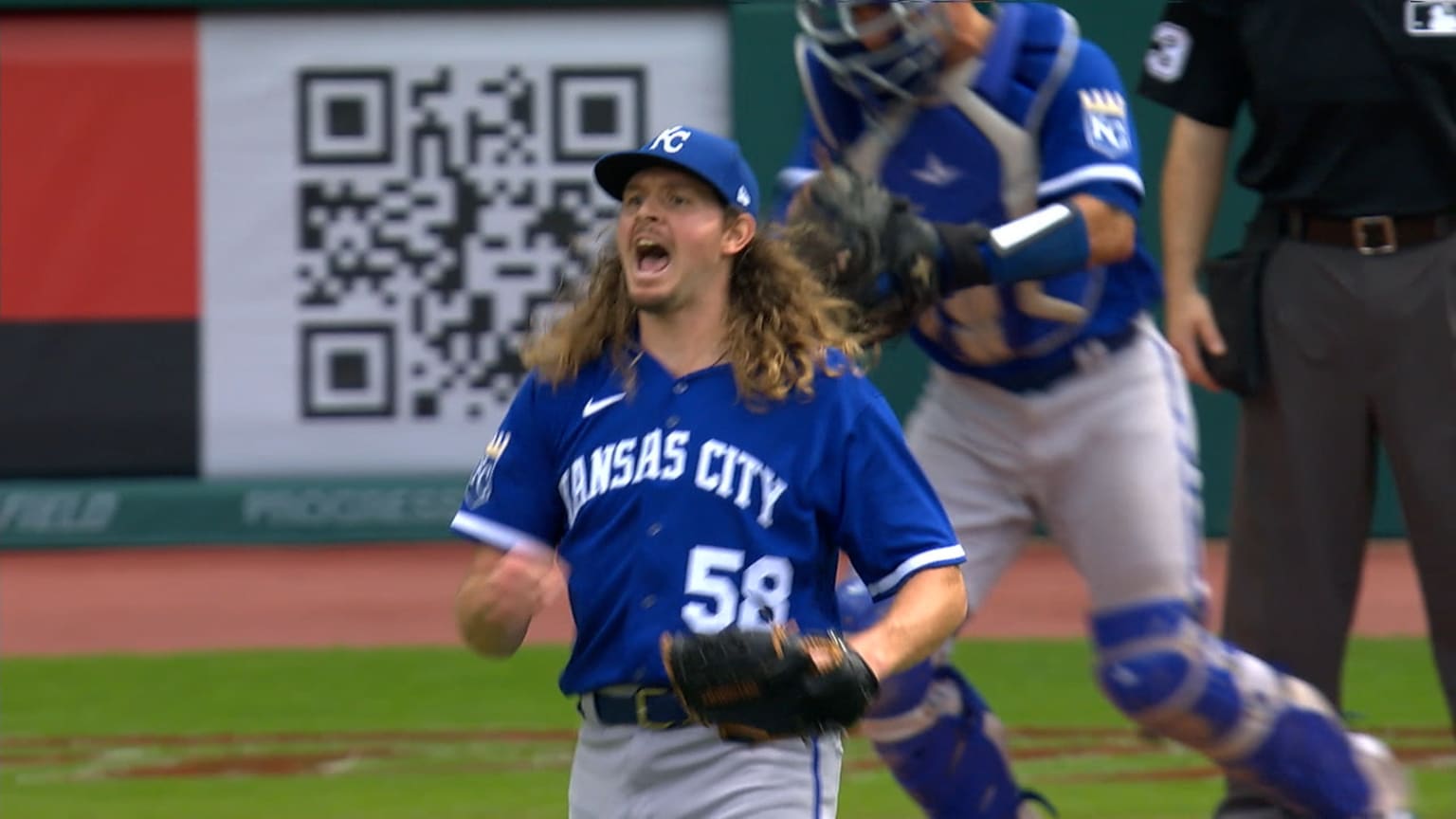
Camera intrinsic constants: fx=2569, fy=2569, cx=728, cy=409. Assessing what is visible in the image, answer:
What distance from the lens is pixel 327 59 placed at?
40.2 feet

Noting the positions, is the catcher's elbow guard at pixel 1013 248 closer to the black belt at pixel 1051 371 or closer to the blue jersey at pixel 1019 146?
the blue jersey at pixel 1019 146

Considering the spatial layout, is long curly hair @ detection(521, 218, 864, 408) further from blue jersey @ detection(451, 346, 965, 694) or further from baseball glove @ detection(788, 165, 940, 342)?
baseball glove @ detection(788, 165, 940, 342)

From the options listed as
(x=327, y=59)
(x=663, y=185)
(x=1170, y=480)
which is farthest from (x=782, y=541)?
(x=327, y=59)

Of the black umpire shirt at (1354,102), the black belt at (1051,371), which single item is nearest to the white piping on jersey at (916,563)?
the black belt at (1051,371)

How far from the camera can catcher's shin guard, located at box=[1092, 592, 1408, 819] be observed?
499cm

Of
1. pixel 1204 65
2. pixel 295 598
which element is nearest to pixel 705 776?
pixel 1204 65

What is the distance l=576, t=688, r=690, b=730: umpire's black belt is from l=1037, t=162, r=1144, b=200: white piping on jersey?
1787 millimetres

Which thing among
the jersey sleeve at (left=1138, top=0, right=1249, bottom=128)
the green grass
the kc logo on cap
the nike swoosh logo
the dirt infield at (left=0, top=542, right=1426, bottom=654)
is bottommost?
the dirt infield at (left=0, top=542, right=1426, bottom=654)

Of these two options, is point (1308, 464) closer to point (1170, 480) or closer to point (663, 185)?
point (1170, 480)

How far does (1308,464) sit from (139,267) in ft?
26.8

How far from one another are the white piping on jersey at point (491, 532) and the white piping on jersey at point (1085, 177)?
1.72m

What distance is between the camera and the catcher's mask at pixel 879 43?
16.5 feet

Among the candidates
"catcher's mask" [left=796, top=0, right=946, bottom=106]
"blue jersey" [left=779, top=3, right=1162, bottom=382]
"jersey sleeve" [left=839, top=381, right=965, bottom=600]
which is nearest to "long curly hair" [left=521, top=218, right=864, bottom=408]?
"jersey sleeve" [left=839, top=381, right=965, bottom=600]

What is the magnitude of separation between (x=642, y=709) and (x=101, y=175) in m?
9.20
